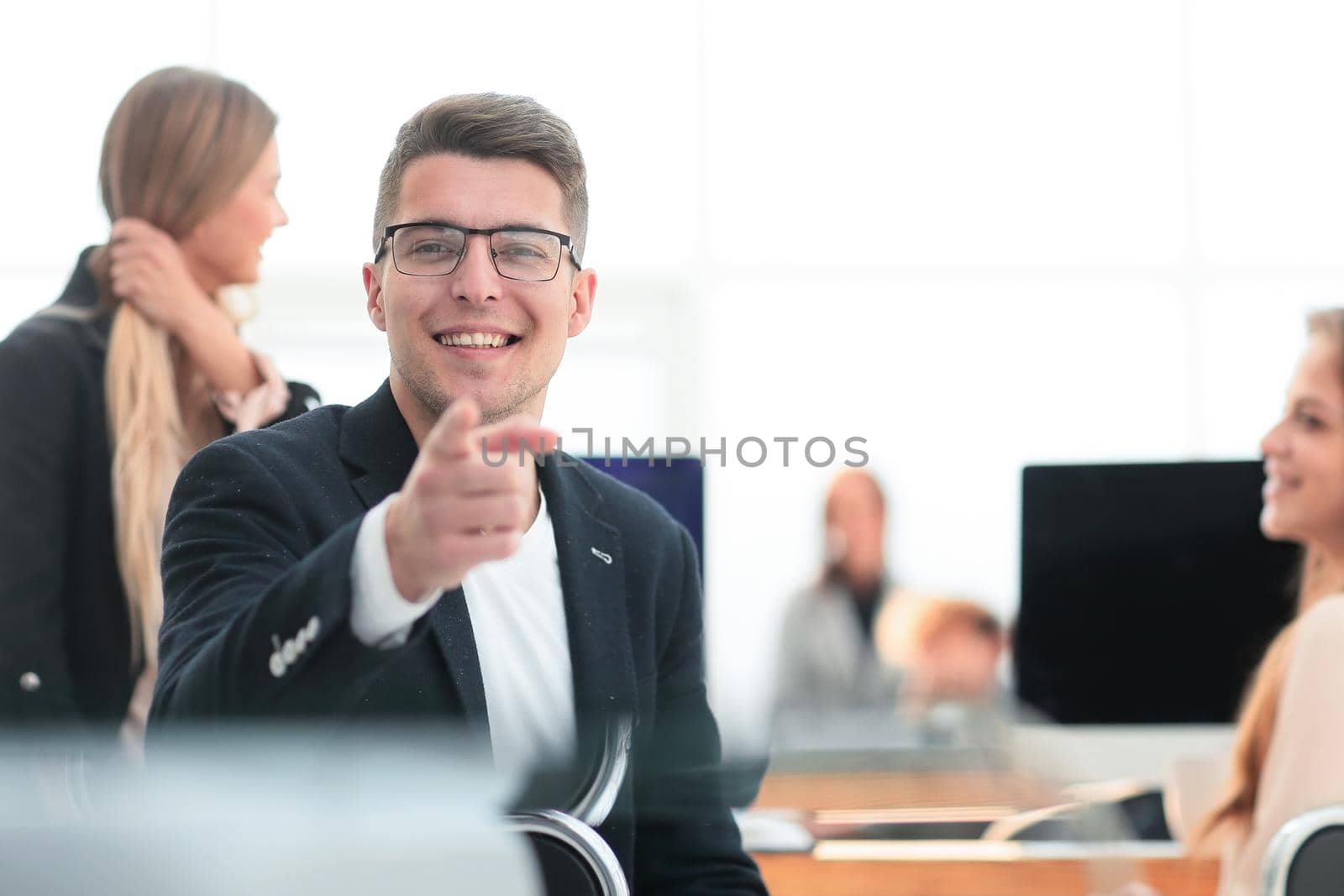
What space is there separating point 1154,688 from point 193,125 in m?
0.98

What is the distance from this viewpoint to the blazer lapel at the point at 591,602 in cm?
77

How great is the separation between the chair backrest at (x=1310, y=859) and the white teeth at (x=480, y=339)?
528 millimetres

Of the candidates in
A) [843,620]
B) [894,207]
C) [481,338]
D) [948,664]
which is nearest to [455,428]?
[481,338]

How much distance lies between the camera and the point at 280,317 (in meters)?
1.51

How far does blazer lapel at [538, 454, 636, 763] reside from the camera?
→ 770 millimetres

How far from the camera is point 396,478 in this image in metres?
0.77

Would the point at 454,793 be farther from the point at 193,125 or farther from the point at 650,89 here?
the point at 650,89

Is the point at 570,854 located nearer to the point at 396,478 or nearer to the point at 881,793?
the point at 396,478

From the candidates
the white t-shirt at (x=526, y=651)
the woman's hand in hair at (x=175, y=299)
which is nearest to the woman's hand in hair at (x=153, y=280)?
the woman's hand in hair at (x=175, y=299)

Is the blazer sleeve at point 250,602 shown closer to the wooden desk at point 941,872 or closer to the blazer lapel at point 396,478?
the blazer lapel at point 396,478

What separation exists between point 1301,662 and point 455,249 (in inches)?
25.8

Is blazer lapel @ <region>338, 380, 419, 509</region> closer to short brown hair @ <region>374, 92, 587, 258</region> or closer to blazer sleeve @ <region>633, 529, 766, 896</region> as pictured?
short brown hair @ <region>374, 92, 587, 258</region>

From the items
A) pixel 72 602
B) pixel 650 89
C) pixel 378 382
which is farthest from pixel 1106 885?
pixel 650 89

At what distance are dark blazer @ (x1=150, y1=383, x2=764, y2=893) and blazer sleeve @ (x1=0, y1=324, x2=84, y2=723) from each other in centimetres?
35
